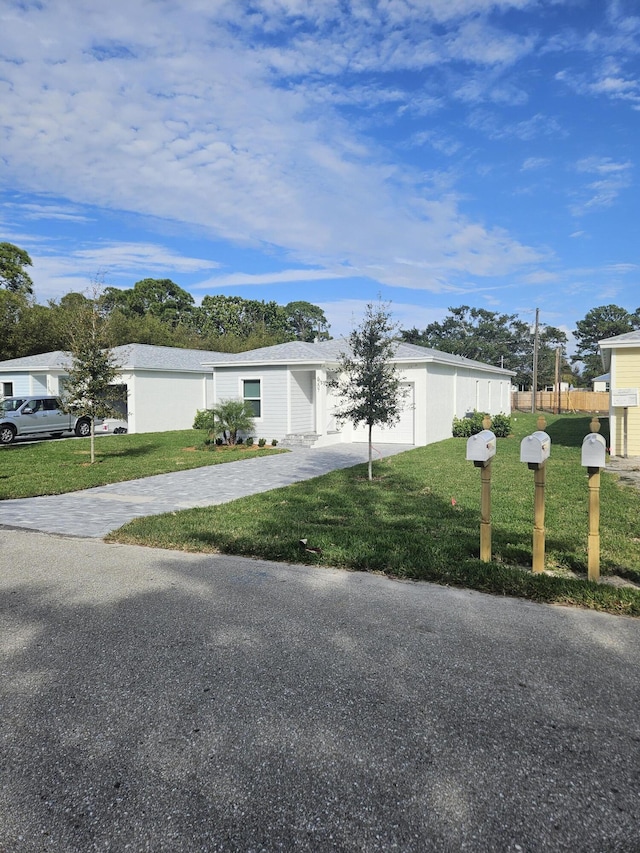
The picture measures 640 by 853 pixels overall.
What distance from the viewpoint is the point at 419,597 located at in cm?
435

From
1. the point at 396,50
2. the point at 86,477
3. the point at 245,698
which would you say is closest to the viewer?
the point at 245,698

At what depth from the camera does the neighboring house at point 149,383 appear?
22.4m

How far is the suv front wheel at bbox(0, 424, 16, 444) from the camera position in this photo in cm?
1808

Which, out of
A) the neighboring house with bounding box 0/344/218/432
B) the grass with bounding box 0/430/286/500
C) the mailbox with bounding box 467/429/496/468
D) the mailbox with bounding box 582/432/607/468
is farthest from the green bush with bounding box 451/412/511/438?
the mailbox with bounding box 582/432/607/468

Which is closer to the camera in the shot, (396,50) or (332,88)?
(396,50)

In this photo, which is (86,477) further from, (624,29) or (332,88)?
(624,29)

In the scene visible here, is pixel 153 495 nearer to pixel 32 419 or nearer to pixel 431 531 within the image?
pixel 431 531

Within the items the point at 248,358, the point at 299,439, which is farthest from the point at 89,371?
the point at 299,439

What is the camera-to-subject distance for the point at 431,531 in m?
6.43

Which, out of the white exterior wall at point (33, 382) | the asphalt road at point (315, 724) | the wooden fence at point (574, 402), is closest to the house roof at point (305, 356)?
the white exterior wall at point (33, 382)

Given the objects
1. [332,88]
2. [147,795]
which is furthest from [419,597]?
[332,88]

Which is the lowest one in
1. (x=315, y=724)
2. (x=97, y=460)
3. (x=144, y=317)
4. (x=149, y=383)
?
(x=315, y=724)

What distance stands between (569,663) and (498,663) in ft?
1.39

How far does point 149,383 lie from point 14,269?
1880cm
